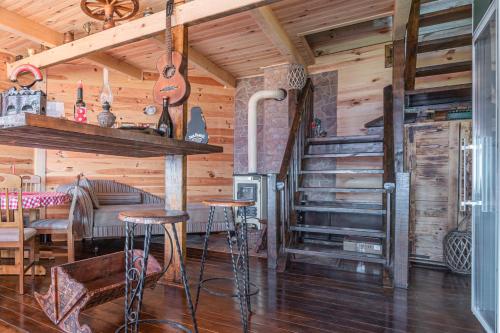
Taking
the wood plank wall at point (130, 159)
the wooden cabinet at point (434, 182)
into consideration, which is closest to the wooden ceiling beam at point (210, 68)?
the wood plank wall at point (130, 159)

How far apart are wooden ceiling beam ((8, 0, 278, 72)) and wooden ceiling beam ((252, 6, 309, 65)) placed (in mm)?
602

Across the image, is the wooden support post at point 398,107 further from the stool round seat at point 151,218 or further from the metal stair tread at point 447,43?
the stool round seat at point 151,218

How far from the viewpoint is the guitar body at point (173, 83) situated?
249cm

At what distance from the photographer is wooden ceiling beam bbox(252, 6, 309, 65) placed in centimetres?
312

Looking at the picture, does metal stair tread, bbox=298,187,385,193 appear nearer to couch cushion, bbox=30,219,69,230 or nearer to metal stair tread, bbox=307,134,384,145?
metal stair tread, bbox=307,134,384,145

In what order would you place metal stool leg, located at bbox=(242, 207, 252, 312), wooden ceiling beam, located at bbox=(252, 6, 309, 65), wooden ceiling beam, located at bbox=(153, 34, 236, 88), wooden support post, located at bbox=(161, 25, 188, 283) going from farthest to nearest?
wooden ceiling beam, located at bbox=(153, 34, 236, 88) < wooden ceiling beam, located at bbox=(252, 6, 309, 65) < wooden support post, located at bbox=(161, 25, 188, 283) < metal stool leg, located at bbox=(242, 207, 252, 312)

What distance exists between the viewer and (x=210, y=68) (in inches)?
188

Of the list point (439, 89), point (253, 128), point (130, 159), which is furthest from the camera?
point (130, 159)

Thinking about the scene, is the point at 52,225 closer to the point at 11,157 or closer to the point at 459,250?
the point at 11,157

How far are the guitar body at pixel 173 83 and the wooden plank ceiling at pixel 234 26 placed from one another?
1097mm

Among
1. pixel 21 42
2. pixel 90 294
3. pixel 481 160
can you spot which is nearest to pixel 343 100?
pixel 481 160

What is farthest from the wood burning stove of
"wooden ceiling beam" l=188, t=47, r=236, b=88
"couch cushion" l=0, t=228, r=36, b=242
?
"couch cushion" l=0, t=228, r=36, b=242

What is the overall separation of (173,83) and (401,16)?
211cm

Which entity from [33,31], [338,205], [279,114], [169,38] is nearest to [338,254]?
[338,205]
